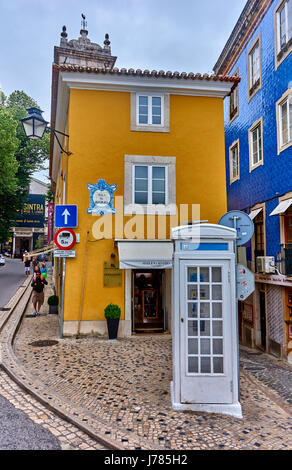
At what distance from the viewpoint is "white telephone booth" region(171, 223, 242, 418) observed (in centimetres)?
549

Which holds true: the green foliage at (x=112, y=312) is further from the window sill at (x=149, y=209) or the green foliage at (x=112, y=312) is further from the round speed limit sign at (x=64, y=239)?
the window sill at (x=149, y=209)

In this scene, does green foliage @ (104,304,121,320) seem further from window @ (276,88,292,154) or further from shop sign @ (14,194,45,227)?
shop sign @ (14,194,45,227)

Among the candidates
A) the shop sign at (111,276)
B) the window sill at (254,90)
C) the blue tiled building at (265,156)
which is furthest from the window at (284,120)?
the shop sign at (111,276)

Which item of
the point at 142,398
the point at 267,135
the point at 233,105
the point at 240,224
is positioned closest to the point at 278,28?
the point at 267,135

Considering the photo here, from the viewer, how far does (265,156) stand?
43.8 ft

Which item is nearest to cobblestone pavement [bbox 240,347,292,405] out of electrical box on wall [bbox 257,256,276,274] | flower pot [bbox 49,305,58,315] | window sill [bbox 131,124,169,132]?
electrical box on wall [bbox 257,256,276,274]

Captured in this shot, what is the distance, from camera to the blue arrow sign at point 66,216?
10.3 meters

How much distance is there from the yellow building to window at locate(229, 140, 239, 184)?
5.66 meters

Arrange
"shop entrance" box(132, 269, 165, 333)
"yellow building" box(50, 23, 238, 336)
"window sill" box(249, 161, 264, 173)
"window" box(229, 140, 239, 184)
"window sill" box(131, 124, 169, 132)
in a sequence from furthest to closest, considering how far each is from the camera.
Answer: "window" box(229, 140, 239, 184)
"window sill" box(249, 161, 264, 173)
"shop entrance" box(132, 269, 165, 333)
"window sill" box(131, 124, 169, 132)
"yellow building" box(50, 23, 238, 336)

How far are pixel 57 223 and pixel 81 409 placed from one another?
5.99 meters

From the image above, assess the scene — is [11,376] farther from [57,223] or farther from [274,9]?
[274,9]

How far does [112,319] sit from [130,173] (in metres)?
4.51

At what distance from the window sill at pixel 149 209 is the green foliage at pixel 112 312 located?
2.91m
